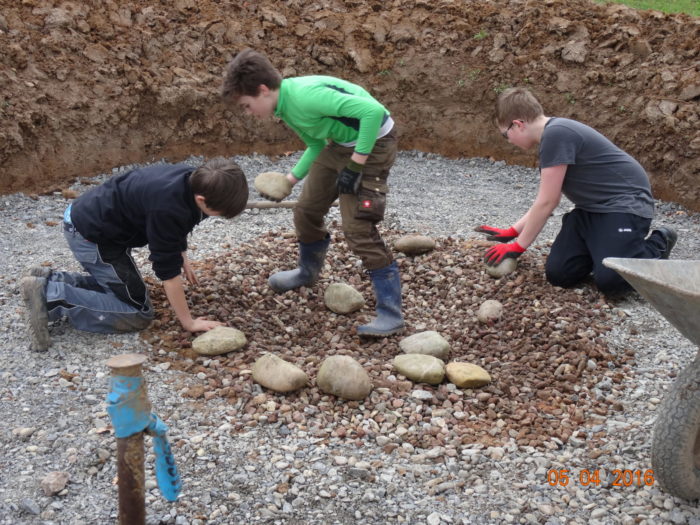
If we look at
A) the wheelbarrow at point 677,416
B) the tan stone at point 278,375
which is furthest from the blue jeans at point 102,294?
the wheelbarrow at point 677,416

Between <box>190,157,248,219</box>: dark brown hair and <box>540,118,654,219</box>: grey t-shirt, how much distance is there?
203 cm

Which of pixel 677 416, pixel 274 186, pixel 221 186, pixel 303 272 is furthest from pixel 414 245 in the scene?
pixel 677 416

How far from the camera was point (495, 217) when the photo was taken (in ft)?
21.1

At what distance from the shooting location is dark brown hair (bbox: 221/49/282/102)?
3533mm

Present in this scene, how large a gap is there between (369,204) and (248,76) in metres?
0.96

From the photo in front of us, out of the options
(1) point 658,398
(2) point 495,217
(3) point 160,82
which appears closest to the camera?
(1) point 658,398

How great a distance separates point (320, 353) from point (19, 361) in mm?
1613

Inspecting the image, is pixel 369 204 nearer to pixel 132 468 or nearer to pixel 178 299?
pixel 178 299

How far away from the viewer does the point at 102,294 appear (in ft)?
12.6

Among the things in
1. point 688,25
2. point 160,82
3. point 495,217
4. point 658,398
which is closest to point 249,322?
point 658,398

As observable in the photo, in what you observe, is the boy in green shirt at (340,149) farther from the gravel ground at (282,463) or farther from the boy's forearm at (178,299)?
the gravel ground at (282,463)

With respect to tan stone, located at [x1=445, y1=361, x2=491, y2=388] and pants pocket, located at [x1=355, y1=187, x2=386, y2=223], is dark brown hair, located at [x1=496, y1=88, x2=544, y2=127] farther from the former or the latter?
tan stone, located at [x1=445, y1=361, x2=491, y2=388]

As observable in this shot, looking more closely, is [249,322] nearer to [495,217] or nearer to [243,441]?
[243,441]

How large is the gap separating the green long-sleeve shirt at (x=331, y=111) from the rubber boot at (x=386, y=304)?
770mm
